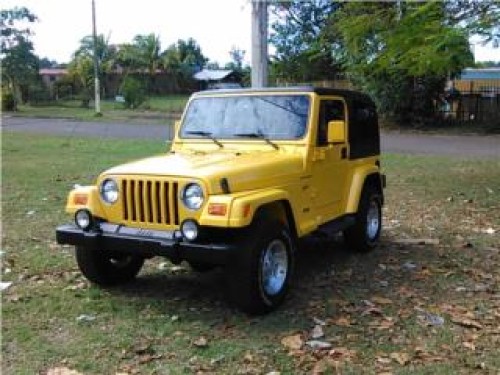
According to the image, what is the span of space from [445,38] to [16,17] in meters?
38.8

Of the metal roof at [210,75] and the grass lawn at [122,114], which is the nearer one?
the grass lawn at [122,114]

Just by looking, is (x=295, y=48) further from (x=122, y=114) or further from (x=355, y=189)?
(x=355, y=189)

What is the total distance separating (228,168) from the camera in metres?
5.63

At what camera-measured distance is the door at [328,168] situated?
666 cm

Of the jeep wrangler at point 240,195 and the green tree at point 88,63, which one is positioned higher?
the green tree at point 88,63

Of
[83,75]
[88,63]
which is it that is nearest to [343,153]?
[83,75]

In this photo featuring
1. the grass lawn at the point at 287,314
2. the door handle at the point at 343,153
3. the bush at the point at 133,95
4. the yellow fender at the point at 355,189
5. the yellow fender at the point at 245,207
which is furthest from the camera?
the bush at the point at 133,95

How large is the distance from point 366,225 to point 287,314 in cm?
233

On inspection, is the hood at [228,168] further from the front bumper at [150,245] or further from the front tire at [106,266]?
the front tire at [106,266]

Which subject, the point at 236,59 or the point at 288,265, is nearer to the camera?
the point at 288,265

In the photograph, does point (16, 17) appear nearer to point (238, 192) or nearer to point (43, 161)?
point (43, 161)

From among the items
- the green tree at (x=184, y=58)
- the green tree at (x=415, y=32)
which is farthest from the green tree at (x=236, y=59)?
the green tree at (x=415, y=32)

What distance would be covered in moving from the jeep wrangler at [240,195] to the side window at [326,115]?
0.01 metres

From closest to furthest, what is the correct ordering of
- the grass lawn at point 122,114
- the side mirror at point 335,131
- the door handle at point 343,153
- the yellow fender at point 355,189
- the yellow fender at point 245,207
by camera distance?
the yellow fender at point 245,207
the side mirror at point 335,131
the door handle at point 343,153
the yellow fender at point 355,189
the grass lawn at point 122,114
